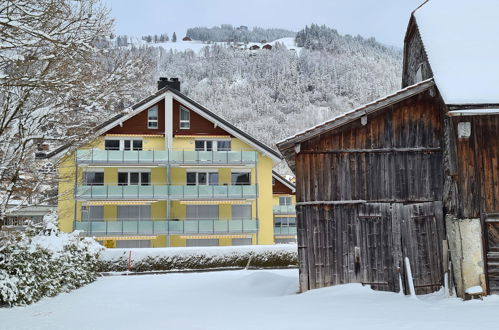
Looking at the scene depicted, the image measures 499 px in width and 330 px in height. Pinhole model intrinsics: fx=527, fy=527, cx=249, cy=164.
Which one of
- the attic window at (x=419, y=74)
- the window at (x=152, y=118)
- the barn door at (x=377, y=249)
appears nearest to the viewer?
the barn door at (x=377, y=249)

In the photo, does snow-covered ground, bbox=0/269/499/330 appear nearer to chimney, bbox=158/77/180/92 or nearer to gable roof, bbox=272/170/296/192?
chimney, bbox=158/77/180/92

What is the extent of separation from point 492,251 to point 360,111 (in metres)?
5.31

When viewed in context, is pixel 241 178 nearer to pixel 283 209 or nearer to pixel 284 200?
pixel 283 209

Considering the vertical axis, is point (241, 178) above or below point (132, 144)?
below

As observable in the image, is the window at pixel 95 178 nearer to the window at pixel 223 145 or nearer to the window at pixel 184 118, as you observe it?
the window at pixel 184 118

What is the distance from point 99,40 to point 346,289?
9.55 metres

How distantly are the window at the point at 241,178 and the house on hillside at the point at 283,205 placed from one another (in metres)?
7.95

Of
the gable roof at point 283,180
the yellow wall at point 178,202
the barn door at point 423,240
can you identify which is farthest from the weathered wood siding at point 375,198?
the gable roof at point 283,180

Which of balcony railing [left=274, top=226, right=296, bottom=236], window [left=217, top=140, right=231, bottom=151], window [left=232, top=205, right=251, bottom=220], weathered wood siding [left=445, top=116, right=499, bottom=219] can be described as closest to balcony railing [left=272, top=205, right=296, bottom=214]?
balcony railing [left=274, top=226, right=296, bottom=236]

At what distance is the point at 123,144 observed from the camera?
127 ft

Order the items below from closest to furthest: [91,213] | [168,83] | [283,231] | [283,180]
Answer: [91,213]
[168,83]
[283,231]
[283,180]

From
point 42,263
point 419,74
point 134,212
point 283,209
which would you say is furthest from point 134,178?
point 419,74

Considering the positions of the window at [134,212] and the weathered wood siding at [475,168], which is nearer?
the weathered wood siding at [475,168]

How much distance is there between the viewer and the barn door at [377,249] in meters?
15.5
